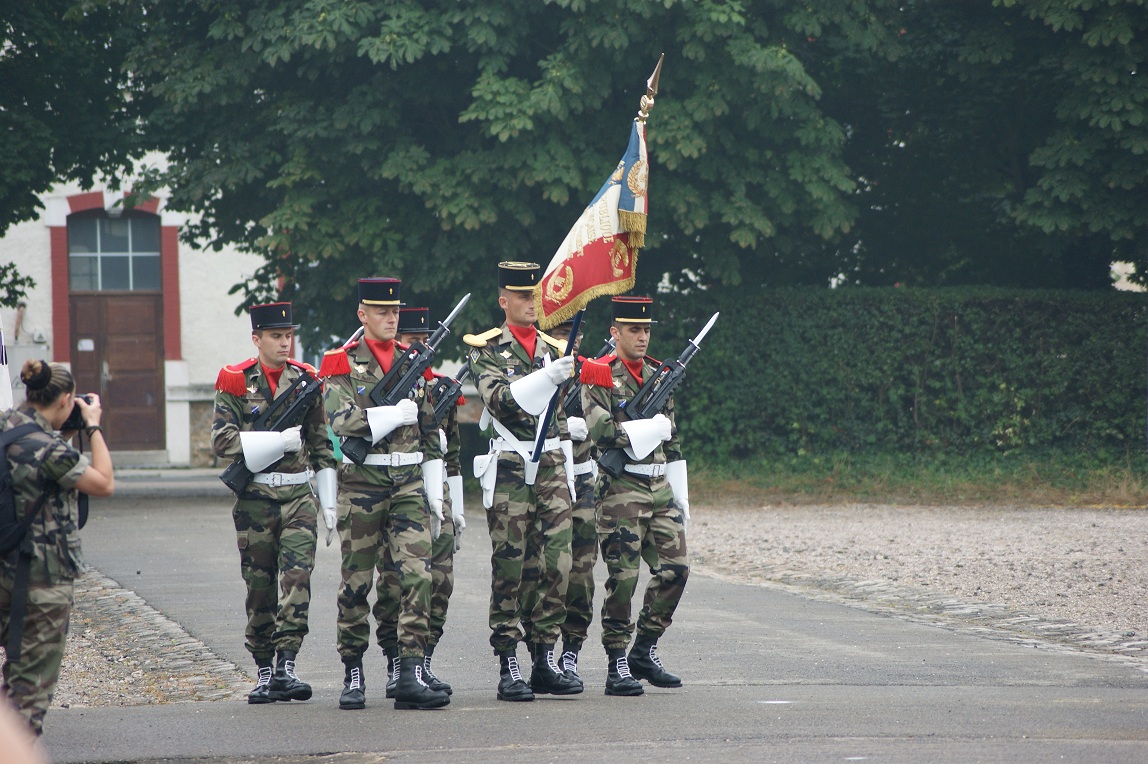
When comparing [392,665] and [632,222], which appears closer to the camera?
[392,665]

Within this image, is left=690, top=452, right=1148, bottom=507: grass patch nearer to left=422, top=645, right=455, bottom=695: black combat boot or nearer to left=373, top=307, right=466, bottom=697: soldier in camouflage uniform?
left=373, top=307, right=466, bottom=697: soldier in camouflage uniform

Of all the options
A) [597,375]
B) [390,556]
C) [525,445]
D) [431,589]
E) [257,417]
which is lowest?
[431,589]

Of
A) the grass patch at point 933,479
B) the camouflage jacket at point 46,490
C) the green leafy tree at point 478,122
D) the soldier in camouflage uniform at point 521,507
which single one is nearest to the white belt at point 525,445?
the soldier in camouflage uniform at point 521,507

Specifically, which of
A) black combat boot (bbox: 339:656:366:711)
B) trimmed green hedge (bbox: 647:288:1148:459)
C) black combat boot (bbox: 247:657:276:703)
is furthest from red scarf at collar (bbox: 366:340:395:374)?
trimmed green hedge (bbox: 647:288:1148:459)

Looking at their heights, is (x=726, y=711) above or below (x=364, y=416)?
below

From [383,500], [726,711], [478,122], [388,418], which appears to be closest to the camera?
[726,711]

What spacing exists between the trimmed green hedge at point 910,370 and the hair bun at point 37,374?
1655 centimetres

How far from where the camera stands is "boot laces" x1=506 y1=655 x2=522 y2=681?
7910 mm

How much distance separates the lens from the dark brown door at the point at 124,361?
3014 cm

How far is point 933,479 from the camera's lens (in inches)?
807

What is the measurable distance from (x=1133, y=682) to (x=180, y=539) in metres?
11.5

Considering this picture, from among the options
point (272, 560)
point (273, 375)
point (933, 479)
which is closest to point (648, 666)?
point (272, 560)

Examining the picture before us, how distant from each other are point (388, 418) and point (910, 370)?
587 inches

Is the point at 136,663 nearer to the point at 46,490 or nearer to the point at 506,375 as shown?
the point at 506,375
